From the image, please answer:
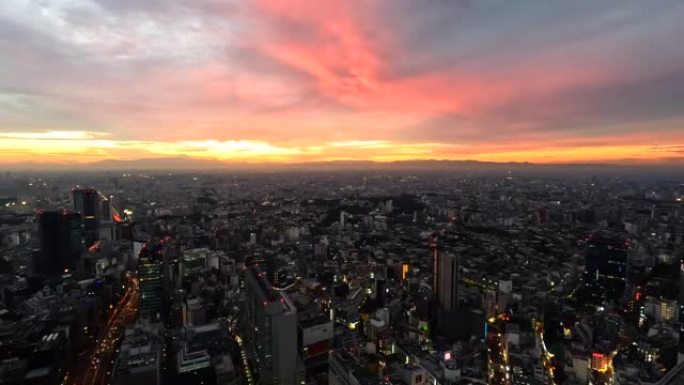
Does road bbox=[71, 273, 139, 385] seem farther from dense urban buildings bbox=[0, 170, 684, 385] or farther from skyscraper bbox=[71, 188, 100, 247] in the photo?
skyscraper bbox=[71, 188, 100, 247]

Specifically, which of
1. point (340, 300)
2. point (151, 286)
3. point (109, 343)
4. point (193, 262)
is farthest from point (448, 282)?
point (193, 262)

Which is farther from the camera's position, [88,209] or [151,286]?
[88,209]

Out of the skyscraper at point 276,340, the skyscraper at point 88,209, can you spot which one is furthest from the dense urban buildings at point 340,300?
the skyscraper at point 88,209

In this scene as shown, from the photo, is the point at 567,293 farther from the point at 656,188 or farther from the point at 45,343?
the point at 656,188

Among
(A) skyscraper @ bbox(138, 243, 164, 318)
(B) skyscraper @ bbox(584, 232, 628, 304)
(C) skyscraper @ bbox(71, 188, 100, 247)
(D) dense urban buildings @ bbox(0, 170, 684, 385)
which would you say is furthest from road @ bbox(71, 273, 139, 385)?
(B) skyscraper @ bbox(584, 232, 628, 304)

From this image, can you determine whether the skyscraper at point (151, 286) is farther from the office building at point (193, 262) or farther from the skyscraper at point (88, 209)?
the skyscraper at point (88, 209)

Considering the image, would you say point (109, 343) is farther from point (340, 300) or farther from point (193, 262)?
point (340, 300)

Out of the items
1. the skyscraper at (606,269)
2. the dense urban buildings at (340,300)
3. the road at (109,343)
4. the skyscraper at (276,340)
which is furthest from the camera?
the skyscraper at (606,269)
